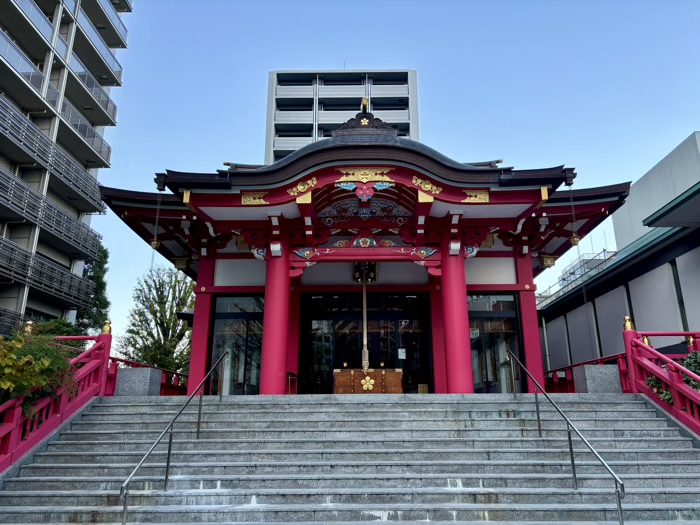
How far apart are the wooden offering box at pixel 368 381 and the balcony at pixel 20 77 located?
17284mm

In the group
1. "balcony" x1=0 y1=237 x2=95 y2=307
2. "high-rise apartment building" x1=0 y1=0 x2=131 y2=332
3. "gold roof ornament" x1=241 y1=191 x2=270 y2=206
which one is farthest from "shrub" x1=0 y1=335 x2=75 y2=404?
"balcony" x1=0 y1=237 x2=95 y2=307

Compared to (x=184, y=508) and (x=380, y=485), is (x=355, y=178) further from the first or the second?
(x=184, y=508)

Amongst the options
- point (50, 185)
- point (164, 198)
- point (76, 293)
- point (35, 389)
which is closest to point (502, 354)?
point (164, 198)

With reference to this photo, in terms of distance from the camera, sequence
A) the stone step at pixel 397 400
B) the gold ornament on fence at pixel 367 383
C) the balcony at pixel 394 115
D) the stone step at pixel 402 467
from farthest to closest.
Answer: the balcony at pixel 394 115, the gold ornament on fence at pixel 367 383, the stone step at pixel 397 400, the stone step at pixel 402 467

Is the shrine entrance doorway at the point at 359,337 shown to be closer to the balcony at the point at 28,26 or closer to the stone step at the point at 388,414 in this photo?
the stone step at the point at 388,414

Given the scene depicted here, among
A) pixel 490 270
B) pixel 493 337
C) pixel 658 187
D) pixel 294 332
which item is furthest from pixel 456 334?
pixel 658 187

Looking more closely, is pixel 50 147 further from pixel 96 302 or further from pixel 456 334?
pixel 456 334

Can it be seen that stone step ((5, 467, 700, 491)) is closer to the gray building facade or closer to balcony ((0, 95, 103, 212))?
the gray building facade

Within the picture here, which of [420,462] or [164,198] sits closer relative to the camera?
[420,462]

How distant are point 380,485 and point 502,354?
25.8 feet

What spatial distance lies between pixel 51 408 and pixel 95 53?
2362 cm

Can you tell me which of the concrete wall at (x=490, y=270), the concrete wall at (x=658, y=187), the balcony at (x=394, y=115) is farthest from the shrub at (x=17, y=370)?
the balcony at (x=394, y=115)

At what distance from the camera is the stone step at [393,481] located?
5.86m

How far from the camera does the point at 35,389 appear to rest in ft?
22.9
